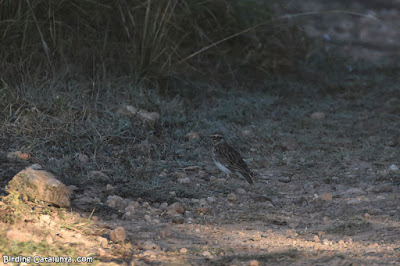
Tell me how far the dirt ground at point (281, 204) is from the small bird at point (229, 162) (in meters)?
0.09

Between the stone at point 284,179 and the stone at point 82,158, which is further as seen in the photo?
the stone at point 284,179

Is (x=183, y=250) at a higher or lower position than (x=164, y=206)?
higher

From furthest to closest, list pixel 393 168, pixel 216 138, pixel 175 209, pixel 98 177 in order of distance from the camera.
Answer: pixel 216 138 → pixel 393 168 → pixel 98 177 → pixel 175 209

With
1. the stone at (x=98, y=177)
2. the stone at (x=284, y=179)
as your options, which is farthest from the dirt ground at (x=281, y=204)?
the stone at (x=98, y=177)

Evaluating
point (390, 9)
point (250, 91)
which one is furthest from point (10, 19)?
point (390, 9)

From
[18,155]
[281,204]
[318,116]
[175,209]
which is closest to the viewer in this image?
[175,209]

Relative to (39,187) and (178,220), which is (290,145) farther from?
(39,187)

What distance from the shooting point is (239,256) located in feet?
10.7

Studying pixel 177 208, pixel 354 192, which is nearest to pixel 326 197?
pixel 354 192

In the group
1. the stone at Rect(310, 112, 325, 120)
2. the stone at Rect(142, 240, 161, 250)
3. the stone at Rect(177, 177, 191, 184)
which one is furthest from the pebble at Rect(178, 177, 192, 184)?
the stone at Rect(310, 112, 325, 120)

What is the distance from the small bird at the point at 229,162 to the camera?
4.88m

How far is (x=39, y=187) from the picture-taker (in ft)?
12.5

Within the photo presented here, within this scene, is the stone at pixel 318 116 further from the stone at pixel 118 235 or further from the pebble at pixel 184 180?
the stone at pixel 118 235

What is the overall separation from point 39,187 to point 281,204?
6.00ft
